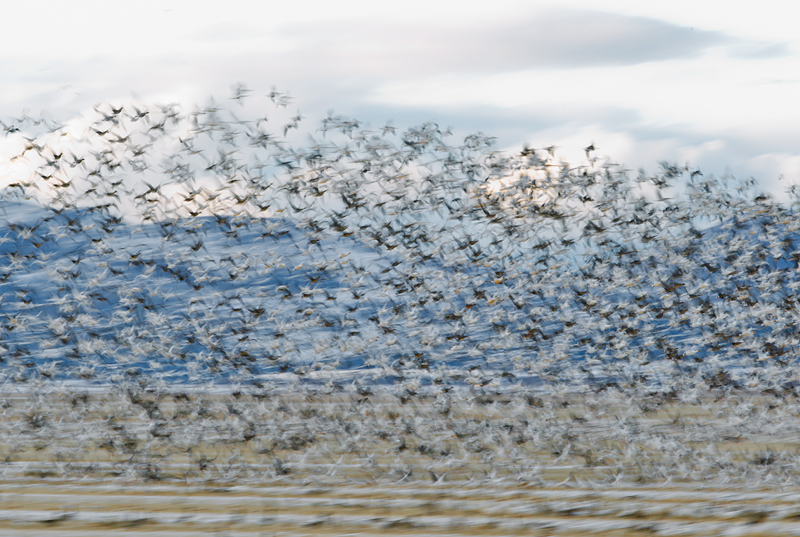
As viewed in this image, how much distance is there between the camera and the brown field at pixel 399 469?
6.33 meters

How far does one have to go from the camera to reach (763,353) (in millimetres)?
20000

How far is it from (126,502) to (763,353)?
1792cm

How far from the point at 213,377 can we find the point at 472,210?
28.9ft

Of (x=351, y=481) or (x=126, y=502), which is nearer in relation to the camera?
(x=126, y=502)

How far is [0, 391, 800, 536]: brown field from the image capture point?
6.33 meters

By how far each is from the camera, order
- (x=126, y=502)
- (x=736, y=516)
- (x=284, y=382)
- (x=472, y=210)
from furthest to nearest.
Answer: (x=472, y=210) < (x=284, y=382) < (x=126, y=502) < (x=736, y=516)

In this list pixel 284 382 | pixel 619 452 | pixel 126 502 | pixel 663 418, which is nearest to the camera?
pixel 126 502

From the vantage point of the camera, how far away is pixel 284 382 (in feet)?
59.0

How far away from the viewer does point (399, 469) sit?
866 cm

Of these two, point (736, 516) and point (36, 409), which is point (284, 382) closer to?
point (36, 409)

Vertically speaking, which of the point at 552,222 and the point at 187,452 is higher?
the point at 552,222

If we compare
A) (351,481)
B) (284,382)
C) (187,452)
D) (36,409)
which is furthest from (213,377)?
(351,481)

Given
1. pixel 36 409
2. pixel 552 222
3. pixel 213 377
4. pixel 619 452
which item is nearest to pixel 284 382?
pixel 213 377

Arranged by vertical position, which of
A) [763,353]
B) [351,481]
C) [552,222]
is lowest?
[763,353]
